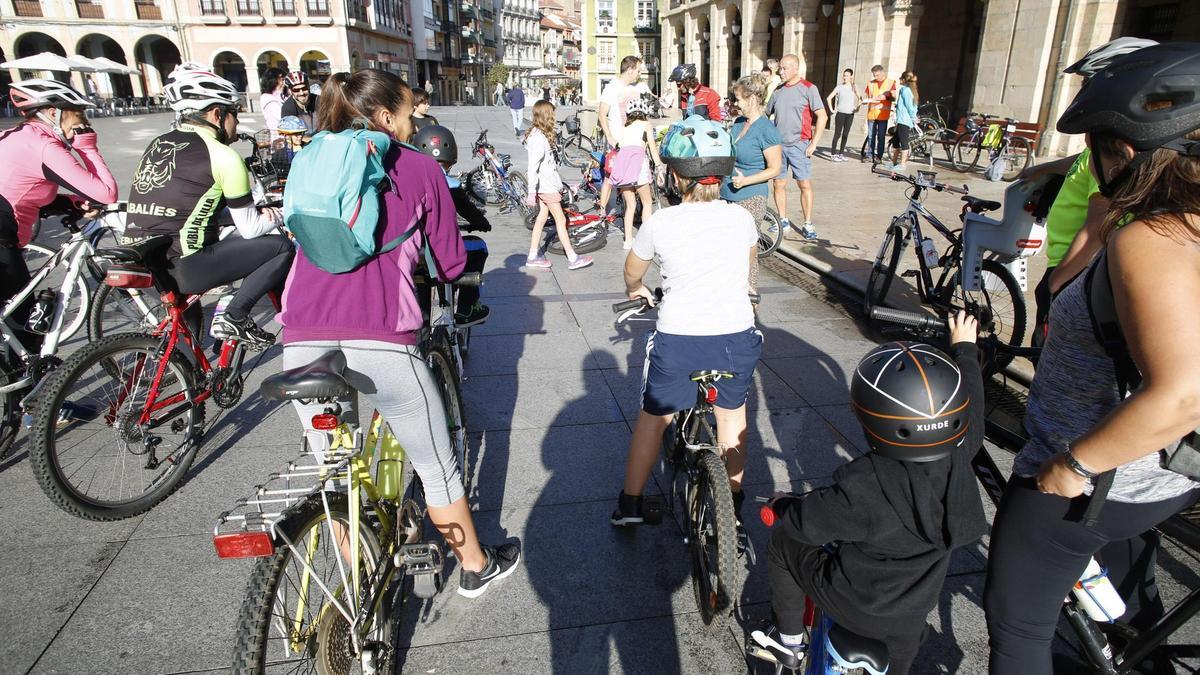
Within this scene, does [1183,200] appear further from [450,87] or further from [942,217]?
[450,87]

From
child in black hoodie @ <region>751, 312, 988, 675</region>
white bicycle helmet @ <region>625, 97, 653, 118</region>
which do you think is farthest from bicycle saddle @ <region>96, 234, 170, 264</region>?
white bicycle helmet @ <region>625, 97, 653, 118</region>

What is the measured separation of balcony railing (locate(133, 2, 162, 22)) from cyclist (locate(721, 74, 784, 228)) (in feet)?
191

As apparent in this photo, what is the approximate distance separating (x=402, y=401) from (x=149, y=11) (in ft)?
203

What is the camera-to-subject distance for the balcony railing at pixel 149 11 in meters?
48.8

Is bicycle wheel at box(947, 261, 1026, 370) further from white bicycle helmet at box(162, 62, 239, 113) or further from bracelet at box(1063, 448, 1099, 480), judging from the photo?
white bicycle helmet at box(162, 62, 239, 113)

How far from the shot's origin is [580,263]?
7797mm

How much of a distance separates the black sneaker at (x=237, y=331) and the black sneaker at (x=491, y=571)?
6.68 feet

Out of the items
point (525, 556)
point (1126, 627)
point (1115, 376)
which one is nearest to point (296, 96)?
point (525, 556)

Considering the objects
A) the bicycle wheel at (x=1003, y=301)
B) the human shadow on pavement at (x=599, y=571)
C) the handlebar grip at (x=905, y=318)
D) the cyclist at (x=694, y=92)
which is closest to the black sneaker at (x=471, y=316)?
the human shadow on pavement at (x=599, y=571)

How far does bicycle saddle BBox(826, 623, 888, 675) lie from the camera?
183 centimetres

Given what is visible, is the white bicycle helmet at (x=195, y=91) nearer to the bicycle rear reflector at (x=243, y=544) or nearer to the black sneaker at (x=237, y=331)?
the black sneaker at (x=237, y=331)

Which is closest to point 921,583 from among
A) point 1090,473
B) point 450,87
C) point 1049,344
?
point 1090,473

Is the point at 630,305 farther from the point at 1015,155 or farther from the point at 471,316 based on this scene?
the point at 1015,155

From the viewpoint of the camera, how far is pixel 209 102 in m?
3.76
